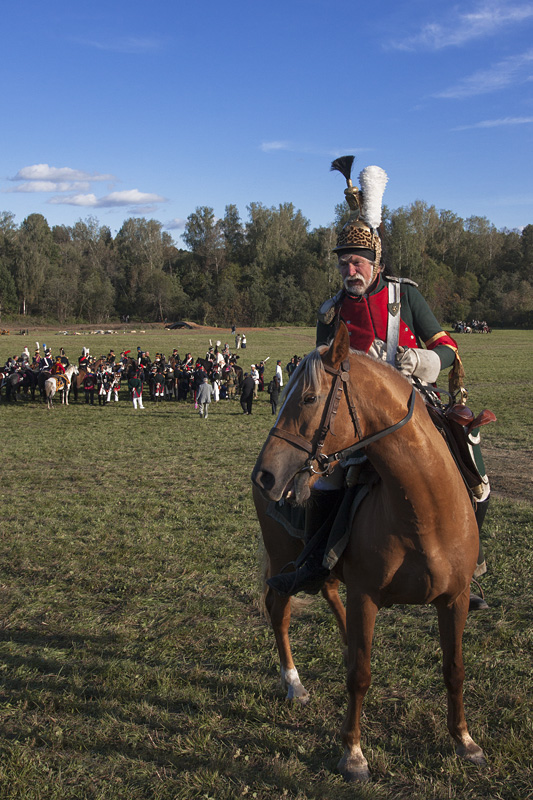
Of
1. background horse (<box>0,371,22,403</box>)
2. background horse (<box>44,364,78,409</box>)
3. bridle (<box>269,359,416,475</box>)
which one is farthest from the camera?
background horse (<box>0,371,22,403</box>)

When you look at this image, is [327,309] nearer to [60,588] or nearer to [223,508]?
[60,588]

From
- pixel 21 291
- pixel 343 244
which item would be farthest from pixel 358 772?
pixel 21 291

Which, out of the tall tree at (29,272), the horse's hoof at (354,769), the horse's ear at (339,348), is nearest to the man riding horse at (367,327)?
the horse's ear at (339,348)

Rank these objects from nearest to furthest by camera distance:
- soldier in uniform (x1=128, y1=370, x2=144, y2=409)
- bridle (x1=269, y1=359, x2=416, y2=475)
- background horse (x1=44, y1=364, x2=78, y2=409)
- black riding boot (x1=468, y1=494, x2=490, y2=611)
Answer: bridle (x1=269, y1=359, x2=416, y2=475), black riding boot (x1=468, y1=494, x2=490, y2=611), background horse (x1=44, y1=364, x2=78, y2=409), soldier in uniform (x1=128, y1=370, x2=144, y2=409)

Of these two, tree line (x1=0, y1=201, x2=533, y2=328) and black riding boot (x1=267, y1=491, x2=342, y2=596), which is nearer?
black riding boot (x1=267, y1=491, x2=342, y2=596)

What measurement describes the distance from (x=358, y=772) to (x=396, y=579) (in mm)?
1256

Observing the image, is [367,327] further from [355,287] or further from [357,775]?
[357,775]

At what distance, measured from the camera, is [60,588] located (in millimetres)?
6355

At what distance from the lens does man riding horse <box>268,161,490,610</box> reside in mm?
3441

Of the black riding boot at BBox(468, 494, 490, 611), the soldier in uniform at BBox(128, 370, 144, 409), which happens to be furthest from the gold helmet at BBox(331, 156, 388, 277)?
the soldier in uniform at BBox(128, 370, 144, 409)

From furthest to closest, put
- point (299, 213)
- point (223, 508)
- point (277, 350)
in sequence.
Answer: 1. point (299, 213)
2. point (277, 350)
3. point (223, 508)

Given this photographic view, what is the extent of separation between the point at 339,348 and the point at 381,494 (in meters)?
0.97

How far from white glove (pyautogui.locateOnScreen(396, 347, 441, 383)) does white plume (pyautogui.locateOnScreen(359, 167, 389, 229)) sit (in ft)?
3.10

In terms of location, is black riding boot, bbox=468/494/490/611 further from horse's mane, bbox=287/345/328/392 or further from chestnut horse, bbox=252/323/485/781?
horse's mane, bbox=287/345/328/392
